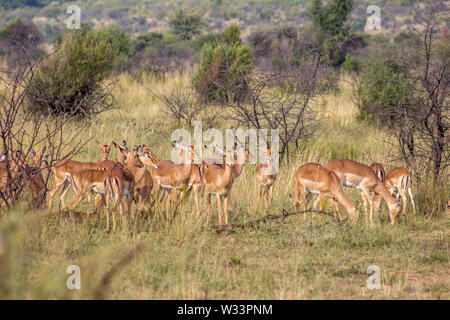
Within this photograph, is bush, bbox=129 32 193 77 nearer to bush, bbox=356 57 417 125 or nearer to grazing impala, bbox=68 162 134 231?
bush, bbox=356 57 417 125

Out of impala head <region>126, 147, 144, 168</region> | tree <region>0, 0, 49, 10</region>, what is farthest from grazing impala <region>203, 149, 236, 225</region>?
tree <region>0, 0, 49, 10</region>

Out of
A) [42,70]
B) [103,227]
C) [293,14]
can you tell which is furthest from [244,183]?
[293,14]

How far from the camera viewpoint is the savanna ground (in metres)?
4.50

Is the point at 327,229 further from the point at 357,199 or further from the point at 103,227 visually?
the point at 103,227

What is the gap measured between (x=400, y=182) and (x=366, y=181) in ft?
1.94

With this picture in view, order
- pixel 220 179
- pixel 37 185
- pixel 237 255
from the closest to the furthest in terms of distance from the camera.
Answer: pixel 237 255
pixel 37 185
pixel 220 179

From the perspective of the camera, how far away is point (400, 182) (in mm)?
6949

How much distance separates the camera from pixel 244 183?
8.02 m

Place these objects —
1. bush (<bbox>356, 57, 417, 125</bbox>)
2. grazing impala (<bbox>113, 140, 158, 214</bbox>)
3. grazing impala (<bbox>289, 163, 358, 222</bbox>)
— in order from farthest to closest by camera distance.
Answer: bush (<bbox>356, 57, 417, 125</bbox>)
grazing impala (<bbox>113, 140, 158, 214</bbox>)
grazing impala (<bbox>289, 163, 358, 222</bbox>)

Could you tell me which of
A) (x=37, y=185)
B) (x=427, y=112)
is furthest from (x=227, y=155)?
(x=427, y=112)

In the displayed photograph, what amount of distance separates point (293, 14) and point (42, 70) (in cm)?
4278

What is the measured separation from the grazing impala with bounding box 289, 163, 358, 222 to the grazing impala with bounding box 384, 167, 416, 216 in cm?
86

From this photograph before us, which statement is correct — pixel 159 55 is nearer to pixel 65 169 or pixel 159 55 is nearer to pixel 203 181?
pixel 65 169

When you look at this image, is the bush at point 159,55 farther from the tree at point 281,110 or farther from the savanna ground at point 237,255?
the savanna ground at point 237,255
